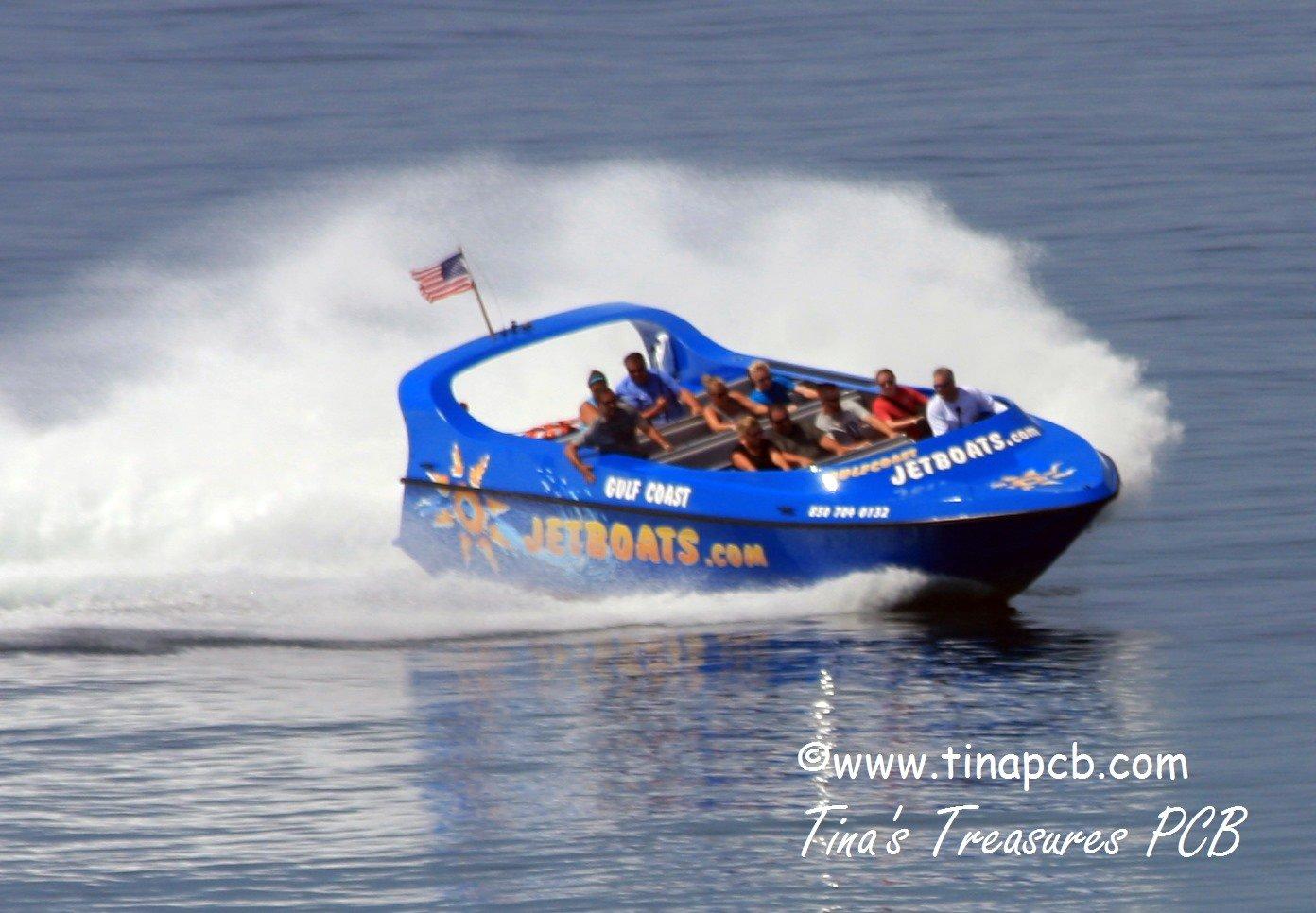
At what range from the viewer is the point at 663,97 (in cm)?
3944

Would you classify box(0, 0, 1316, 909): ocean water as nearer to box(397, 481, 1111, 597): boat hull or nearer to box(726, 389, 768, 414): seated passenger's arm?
box(397, 481, 1111, 597): boat hull

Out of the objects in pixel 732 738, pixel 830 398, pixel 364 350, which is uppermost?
pixel 364 350

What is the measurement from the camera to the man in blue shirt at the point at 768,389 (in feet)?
63.3

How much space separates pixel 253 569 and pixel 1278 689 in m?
8.29

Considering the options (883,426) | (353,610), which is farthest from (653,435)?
(353,610)

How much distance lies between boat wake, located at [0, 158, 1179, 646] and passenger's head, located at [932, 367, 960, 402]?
1733 mm

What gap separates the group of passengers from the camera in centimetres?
1795

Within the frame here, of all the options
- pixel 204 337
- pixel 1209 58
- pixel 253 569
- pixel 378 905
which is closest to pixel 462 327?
pixel 204 337

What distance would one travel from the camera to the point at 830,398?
1838 centimetres

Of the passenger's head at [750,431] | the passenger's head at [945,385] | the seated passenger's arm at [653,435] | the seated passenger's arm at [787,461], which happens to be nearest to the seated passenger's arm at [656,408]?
the seated passenger's arm at [653,435]

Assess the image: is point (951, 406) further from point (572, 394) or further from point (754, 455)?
point (572, 394)

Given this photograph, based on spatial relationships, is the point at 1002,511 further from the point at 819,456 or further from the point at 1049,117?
the point at 1049,117

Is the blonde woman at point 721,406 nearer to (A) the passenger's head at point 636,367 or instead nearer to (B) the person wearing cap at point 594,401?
(A) the passenger's head at point 636,367

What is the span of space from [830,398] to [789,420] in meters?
0.38
